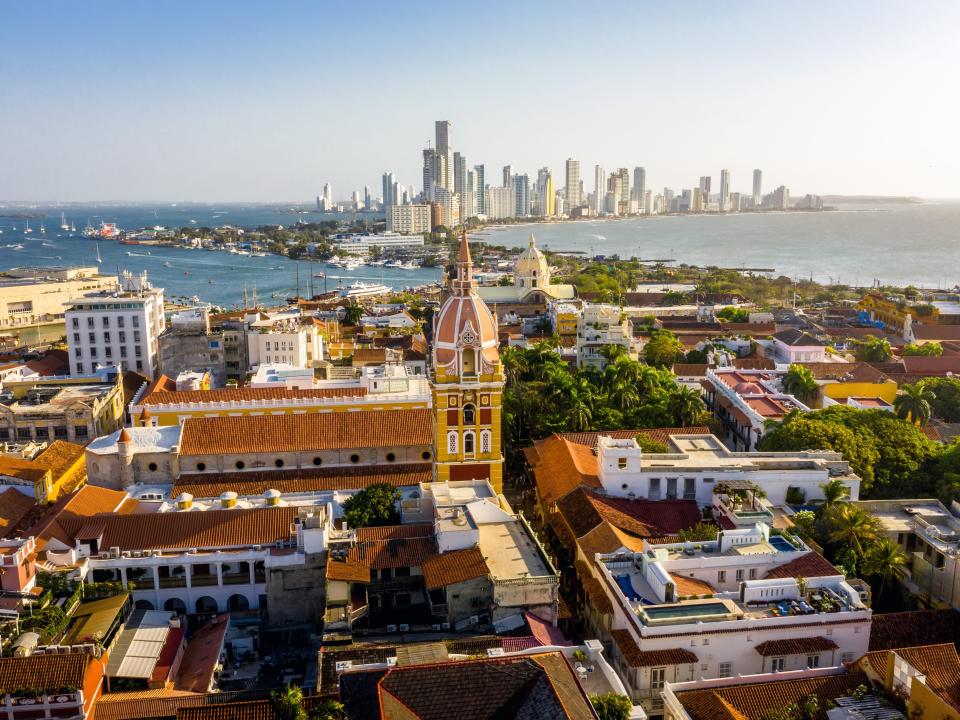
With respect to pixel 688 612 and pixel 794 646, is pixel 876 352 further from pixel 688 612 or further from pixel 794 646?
pixel 688 612

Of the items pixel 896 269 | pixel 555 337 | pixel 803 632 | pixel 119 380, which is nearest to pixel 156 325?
pixel 119 380

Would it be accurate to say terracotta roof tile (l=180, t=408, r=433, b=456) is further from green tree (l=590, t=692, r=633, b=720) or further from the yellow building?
green tree (l=590, t=692, r=633, b=720)

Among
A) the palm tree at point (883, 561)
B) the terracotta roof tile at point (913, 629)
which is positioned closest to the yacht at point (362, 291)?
the palm tree at point (883, 561)

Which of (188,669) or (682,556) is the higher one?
(682,556)

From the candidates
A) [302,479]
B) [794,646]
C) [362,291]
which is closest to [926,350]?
[794,646]

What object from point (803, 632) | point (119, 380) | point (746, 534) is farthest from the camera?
point (119, 380)

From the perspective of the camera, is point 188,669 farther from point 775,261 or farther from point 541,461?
point 775,261
